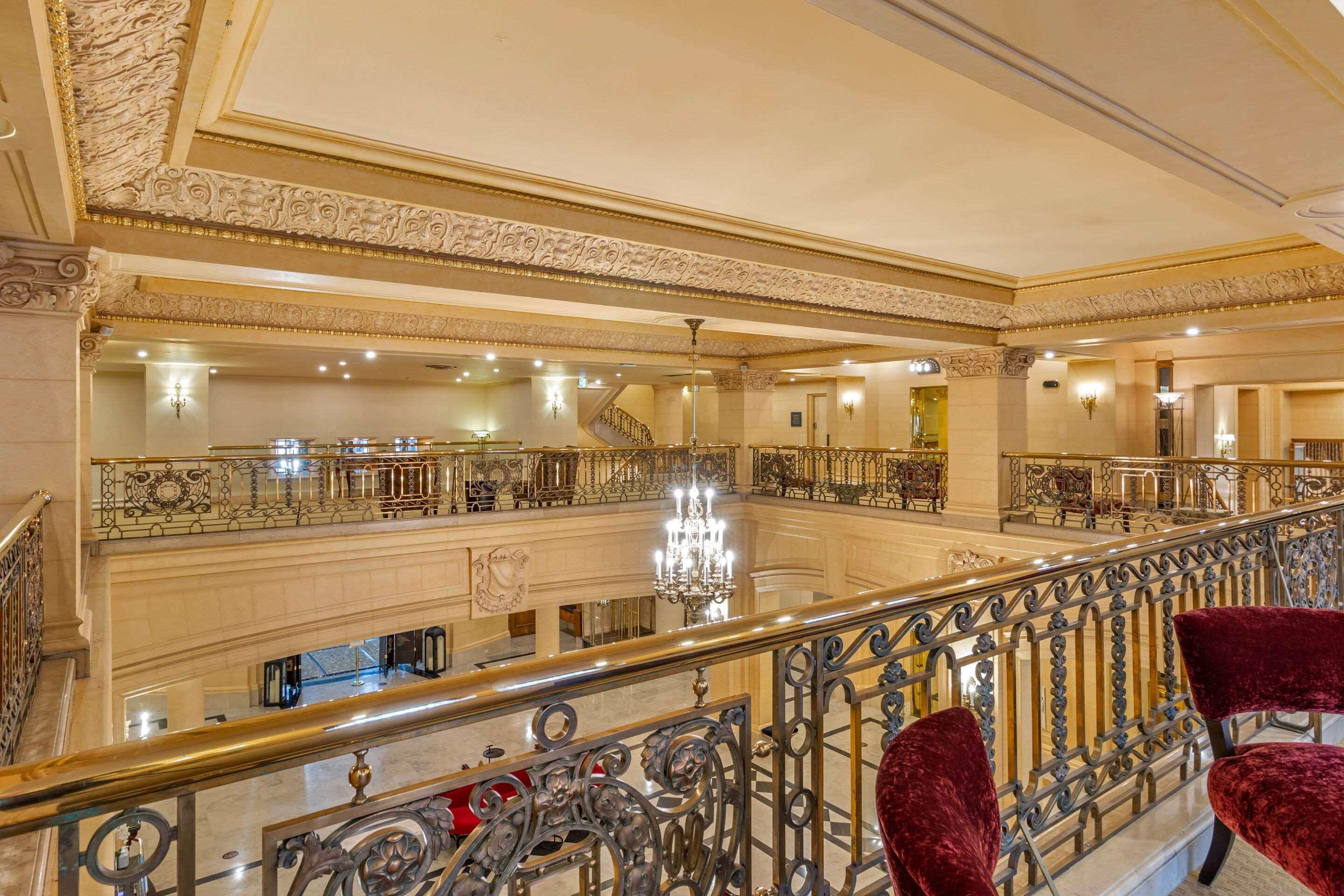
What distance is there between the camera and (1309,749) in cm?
211

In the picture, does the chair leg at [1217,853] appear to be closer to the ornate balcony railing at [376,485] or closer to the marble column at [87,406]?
the ornate balcony railing at [376,485]

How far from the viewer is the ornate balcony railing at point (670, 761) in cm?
95

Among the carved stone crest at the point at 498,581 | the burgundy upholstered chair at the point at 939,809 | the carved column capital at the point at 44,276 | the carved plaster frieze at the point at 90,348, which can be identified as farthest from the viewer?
the carved stone crest at the point at 498,581

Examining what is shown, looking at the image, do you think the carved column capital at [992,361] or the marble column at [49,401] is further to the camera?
Result: the carved column capital at [992,361]

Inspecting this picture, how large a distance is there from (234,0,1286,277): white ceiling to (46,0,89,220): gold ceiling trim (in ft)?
2.51

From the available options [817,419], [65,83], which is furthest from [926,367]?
[65,83]

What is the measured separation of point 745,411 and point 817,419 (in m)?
7.01

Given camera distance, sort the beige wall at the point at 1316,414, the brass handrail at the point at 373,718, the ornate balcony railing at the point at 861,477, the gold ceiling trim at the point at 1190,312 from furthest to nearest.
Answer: the beige wall at the point at 1316,414 → the ornate balcony railing at the point at 861,477 → the gold ceiling trim at the point at 1190,312 → the brass handrail at the point at 373,718

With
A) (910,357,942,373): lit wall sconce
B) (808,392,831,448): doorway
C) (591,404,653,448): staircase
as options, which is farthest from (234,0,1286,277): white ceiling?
(591,404,653,448): staircase

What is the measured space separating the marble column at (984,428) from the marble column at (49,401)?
8.97 meters

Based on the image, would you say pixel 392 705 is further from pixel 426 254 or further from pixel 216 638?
pixel 216 638

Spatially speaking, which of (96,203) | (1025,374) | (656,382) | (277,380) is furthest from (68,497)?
(656,382)

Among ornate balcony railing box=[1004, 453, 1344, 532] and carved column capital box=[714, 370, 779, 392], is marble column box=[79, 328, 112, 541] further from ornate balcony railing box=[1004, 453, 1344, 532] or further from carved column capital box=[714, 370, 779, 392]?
ornate balcony railing box=[1004, 453, 1344, 532]

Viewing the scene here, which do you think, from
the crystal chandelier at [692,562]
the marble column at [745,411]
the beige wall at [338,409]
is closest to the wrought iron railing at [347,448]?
the beige wall at [338,409]
